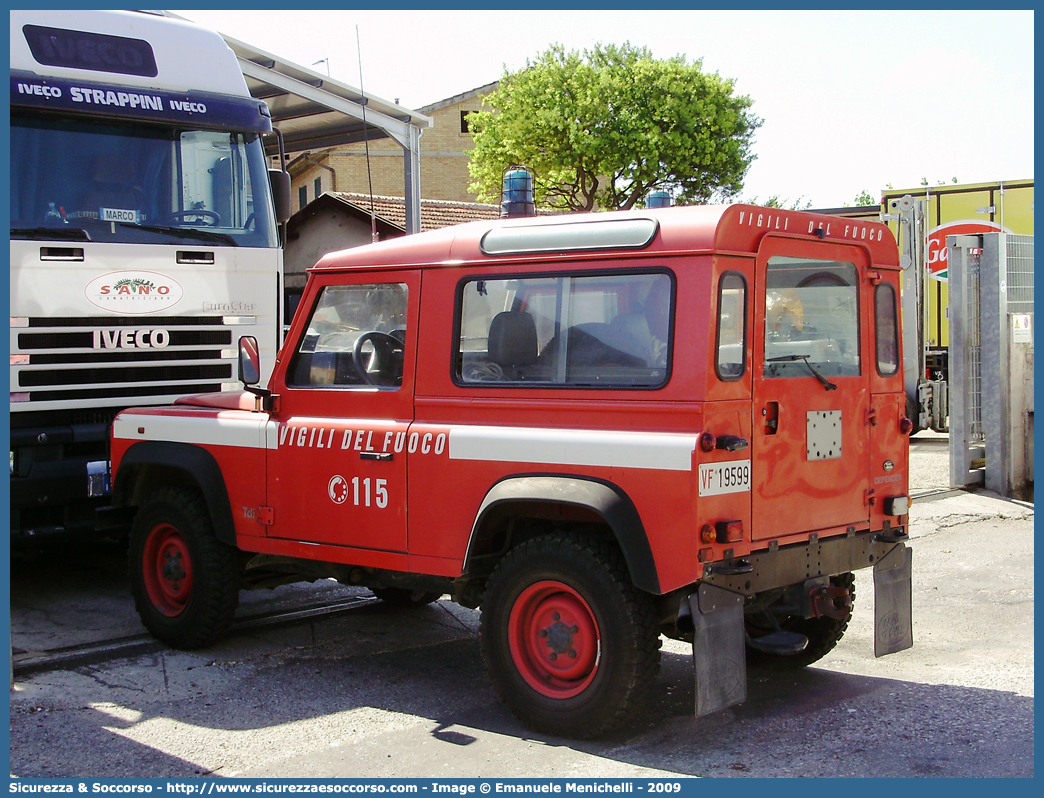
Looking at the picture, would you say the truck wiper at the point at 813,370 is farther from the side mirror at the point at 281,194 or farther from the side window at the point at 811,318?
the side mirror at the point at 281,194

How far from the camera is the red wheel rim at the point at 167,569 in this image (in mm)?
6465

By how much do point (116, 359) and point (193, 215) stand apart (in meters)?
1.17

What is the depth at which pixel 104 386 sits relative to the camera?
752 centimetres

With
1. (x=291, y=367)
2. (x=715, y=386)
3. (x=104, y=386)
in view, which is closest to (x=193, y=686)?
(x=291, y=367)

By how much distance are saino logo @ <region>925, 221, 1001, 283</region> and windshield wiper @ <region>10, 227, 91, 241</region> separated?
11.9 m

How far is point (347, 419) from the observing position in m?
5.72

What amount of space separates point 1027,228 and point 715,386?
12514mm

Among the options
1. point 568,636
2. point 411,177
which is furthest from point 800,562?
point 411,177

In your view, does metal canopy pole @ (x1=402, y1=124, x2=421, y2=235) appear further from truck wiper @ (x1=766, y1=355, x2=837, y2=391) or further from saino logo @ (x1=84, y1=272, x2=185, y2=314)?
truck wiper @ (x1=766, y1=355, x2=837, y2=391)

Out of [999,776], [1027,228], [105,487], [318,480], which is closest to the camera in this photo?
[999,776]

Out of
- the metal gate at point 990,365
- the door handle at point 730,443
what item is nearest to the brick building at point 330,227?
the metal gate at point 990,365

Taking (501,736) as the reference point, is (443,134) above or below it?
above

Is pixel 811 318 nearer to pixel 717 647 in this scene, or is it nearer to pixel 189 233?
pixel 717 647

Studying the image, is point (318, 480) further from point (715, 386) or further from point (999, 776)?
point (999, 776)
